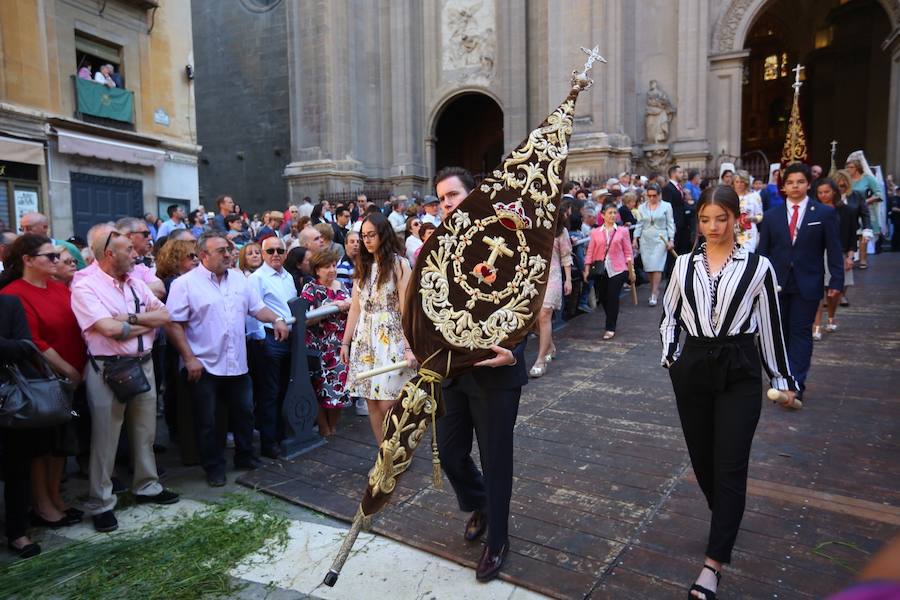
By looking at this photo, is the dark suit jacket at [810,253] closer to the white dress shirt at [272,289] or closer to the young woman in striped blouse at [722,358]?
the young woman in striped blouse at [722,358]

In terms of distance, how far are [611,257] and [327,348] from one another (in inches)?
176

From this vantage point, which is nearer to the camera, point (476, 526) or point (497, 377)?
point (497, 377)

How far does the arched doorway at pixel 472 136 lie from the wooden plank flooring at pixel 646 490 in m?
21.1

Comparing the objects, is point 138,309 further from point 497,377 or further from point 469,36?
point 469,36

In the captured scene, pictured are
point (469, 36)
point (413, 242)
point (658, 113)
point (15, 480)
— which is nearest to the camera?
point (15, 480)

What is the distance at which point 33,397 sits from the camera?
3.76m

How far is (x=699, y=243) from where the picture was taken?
12.1 ft

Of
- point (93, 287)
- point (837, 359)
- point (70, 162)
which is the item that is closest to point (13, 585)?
point (93, 287)

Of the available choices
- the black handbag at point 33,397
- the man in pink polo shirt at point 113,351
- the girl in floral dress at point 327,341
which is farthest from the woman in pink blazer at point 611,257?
the black handbag at point 33,397

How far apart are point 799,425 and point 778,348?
7.71 feet

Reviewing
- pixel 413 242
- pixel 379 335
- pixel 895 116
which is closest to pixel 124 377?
pixel 379 335

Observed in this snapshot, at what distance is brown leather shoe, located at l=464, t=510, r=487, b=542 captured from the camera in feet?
12.1

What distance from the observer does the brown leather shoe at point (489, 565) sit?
3.32 meters

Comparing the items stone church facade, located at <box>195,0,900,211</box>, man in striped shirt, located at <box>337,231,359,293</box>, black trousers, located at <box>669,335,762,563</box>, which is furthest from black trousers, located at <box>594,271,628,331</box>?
stone church facade, located at <box>195,0,900,211</box>
